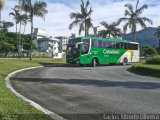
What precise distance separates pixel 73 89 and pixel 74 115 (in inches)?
232

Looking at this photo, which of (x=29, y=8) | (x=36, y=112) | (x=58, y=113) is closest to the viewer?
(x=36, y=112)

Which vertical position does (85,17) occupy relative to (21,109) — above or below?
above

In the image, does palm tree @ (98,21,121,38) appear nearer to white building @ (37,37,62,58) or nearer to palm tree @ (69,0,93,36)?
palm tree @ (69,0,93,36)

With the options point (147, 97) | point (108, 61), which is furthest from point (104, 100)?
point (108, 61)

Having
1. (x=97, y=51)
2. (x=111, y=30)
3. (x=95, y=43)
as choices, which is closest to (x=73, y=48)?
(x=95, y=43)

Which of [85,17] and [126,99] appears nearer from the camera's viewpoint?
[126,99]

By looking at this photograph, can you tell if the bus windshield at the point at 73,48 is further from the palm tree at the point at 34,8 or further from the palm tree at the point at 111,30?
the palm tree at the point at 111,30

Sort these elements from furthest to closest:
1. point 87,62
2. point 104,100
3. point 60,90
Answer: point 87,62
point 60,90
point 104,100

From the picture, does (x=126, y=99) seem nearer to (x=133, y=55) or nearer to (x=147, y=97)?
(x=147, y=97)

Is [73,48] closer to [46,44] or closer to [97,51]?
[97,51]

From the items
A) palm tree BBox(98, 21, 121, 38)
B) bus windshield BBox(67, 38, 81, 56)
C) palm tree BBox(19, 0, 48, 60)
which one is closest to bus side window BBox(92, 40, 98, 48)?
bus windshield BBox(67, 38, 81, 56)

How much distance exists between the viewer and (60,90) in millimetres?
15195

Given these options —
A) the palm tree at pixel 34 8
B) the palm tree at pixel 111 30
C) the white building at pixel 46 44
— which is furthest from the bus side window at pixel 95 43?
the white building at pixel 46 44

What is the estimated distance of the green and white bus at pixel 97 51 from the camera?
3772 cm
